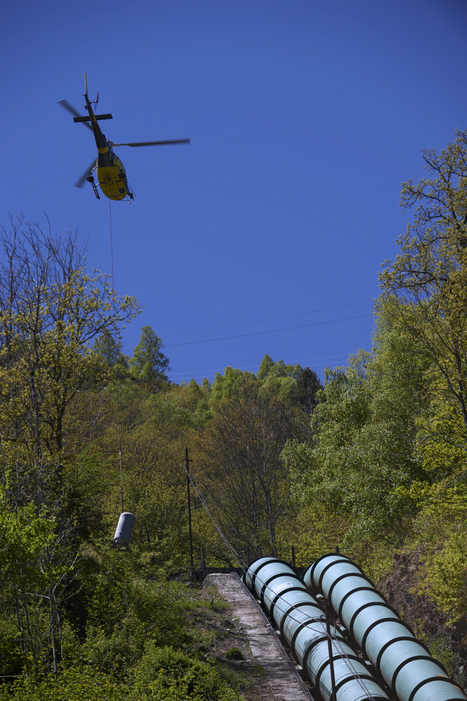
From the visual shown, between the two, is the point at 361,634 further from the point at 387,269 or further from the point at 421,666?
the point at 387,269

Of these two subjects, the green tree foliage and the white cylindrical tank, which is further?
the green tree foliage

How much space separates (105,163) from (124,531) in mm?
10709

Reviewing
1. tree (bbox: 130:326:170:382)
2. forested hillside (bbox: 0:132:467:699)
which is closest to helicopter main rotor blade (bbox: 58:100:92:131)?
forested hillside (bbox: 0:132:467:699)

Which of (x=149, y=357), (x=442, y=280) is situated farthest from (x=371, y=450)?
(x=149, y=357)

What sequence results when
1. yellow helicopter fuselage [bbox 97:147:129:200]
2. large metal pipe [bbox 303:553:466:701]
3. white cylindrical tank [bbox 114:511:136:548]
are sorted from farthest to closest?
yellow helicopter fuselage [bbox 97:147:129:200], white cylindrical tank [bbox 114:511:136:548], large metal pipe [bbox 303:553:466:701]

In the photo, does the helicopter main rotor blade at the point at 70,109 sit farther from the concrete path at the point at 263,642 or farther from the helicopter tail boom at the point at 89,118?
the concrete path at the point at 263,642

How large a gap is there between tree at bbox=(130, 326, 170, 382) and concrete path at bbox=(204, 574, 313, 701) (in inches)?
2931

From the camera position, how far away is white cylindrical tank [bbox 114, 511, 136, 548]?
14172 mm

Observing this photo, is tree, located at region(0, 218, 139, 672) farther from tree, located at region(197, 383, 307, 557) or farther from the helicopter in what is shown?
tree, located at region(197, 383, 307, 557)

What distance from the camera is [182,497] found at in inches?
1277

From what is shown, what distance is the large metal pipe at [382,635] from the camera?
40.7ft

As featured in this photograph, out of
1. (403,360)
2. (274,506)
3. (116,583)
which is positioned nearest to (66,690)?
(116,583)

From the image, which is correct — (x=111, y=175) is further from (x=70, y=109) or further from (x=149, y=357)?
(x=149, y=357)

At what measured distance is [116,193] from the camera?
1573 centimetres
